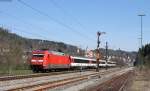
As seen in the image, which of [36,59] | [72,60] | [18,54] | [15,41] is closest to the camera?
[36,59]

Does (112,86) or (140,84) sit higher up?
(140,84)

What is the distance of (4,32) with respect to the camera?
6644 centimetres

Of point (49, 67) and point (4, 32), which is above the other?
point (4, 32)

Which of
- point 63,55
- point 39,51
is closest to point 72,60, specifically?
point 63,55

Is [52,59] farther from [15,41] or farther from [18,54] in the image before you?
[15,41]

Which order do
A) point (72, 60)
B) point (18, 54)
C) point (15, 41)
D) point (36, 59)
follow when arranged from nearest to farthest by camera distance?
point (36, 59) → point (18, 54) → point (15, 41) → point (72, 60)

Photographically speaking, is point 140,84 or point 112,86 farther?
point 140,84

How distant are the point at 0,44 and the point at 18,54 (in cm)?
409

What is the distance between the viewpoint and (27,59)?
7294cm

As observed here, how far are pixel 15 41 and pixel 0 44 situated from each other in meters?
3.97

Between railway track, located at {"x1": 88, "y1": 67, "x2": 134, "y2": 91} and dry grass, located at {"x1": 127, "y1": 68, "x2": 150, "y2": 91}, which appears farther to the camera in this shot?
dry grass, located at {"x1": 127, "y1": 68, "x2": 150, "y2": 91}

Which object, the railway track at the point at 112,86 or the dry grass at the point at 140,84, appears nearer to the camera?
the railway track at the point at 112,86

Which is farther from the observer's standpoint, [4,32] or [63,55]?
[63,55]

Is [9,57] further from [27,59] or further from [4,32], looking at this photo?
[27,59]
